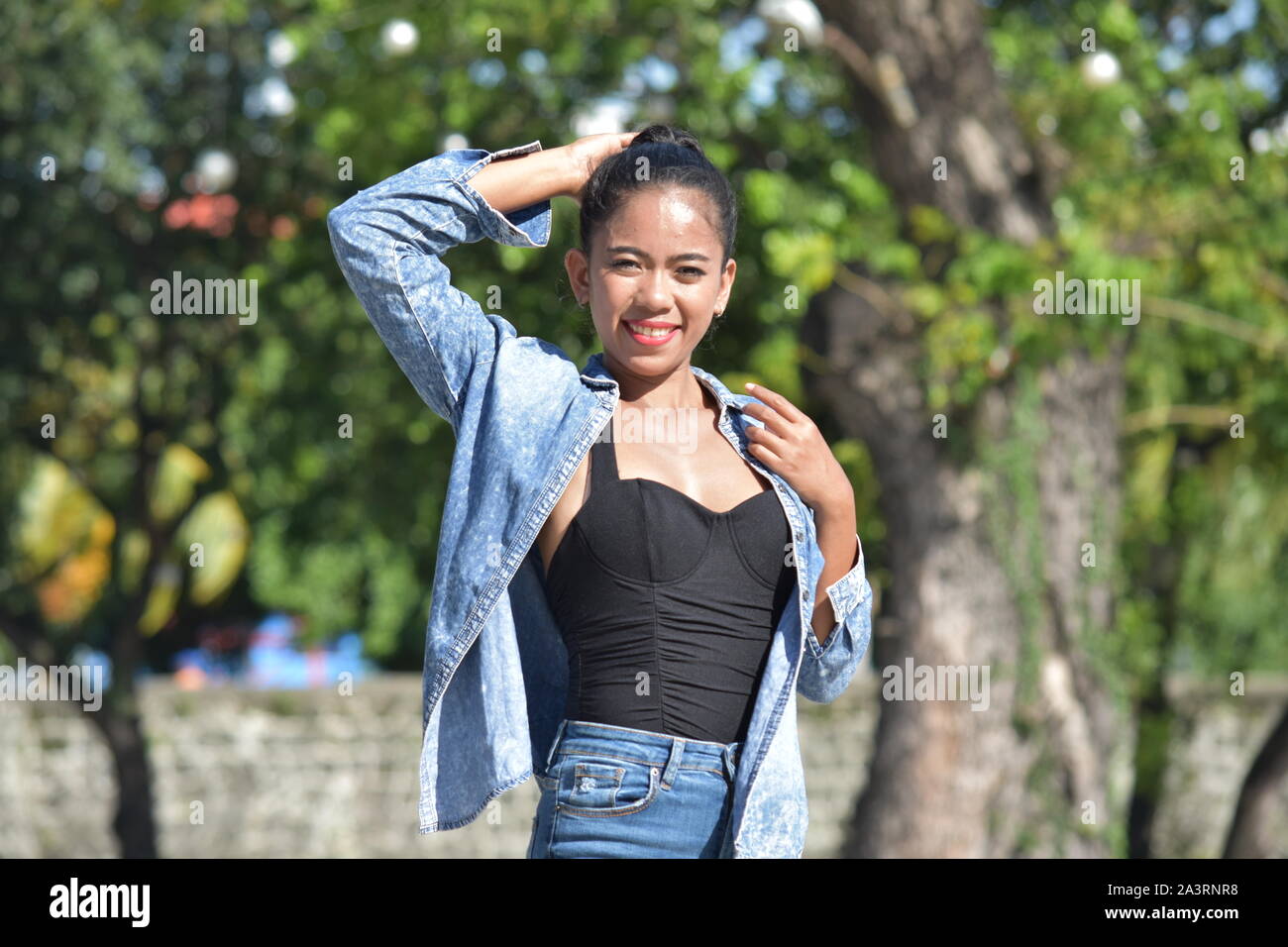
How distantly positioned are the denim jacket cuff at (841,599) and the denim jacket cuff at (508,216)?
0.76m

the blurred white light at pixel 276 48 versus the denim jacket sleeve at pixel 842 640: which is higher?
the blurred white light at pixel 276 48

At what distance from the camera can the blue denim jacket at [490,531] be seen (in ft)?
8.10

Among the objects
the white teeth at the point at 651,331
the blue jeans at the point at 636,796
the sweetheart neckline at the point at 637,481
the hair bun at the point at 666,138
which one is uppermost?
the hair bun at the point at 666,138

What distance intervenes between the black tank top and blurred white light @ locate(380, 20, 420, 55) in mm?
5954

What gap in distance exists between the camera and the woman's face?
2.54m

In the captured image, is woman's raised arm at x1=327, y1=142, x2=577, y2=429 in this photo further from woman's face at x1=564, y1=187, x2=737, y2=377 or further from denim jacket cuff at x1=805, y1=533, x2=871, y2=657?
denim jacket cuff at x1=805, y1=533, x2=871, y2=657

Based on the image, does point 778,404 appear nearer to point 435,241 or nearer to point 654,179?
point 654,179

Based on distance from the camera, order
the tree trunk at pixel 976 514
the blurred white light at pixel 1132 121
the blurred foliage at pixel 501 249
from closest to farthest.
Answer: the tree trunk at pixel 976 514 → the blurred foliage at pixel 501 249 → the blurred white light at pixel 1132 121

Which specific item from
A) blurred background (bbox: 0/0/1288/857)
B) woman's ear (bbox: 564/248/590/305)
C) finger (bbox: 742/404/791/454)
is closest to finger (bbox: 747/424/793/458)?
finger (bbox: 742/404/791/454)

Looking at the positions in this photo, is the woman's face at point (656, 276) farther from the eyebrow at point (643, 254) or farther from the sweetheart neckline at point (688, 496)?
the sweetheart neckline at point (688, 496)

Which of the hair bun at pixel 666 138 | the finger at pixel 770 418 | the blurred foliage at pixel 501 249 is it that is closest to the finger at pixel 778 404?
the finger at pixel 770 418

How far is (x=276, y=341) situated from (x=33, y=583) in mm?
2611
